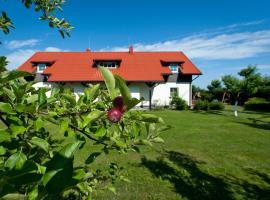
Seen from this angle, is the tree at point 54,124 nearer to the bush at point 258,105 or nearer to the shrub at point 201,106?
the shrub at point 201,106

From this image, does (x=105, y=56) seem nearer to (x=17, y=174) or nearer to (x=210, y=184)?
(x=210, y=184)

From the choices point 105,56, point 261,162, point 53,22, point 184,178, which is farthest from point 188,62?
point 53,22

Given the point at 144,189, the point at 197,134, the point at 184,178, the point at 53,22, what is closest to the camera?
the point at 53,22

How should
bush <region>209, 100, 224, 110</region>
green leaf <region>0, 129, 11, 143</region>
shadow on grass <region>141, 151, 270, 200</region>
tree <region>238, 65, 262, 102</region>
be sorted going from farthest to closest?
1. bush <region>209, 100, 224, 110</region>
2. tree <region>238, 65, 262, 102</region>
3. shadow on grass <region>141, 151, 270, 200</region>
4. green leaf <region>0, 129, 11, 143</region>

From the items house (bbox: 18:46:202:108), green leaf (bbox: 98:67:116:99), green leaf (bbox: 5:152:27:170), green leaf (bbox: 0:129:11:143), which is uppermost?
house (bbox: 18:46:202:108)

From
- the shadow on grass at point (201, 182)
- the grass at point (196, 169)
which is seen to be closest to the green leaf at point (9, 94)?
the grass at point (196, 169)

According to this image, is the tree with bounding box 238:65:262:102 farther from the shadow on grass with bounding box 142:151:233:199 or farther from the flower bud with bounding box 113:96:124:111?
the flower bud with bounding box 113:96:124:111

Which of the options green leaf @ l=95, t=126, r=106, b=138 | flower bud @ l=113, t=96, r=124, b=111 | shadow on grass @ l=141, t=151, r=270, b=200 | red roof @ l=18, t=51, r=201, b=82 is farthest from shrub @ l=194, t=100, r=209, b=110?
flower bud @ l=113, t=96, r=124, b=111

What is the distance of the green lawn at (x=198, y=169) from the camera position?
589 centimetres

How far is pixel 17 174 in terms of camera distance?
668mm

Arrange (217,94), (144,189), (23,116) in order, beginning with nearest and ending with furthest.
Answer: (23,116) < (144,189) < (217,94)

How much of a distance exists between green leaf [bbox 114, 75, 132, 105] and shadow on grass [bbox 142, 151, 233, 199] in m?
5.43

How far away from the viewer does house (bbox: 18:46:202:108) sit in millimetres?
27066

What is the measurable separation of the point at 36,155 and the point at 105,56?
28.5 m
